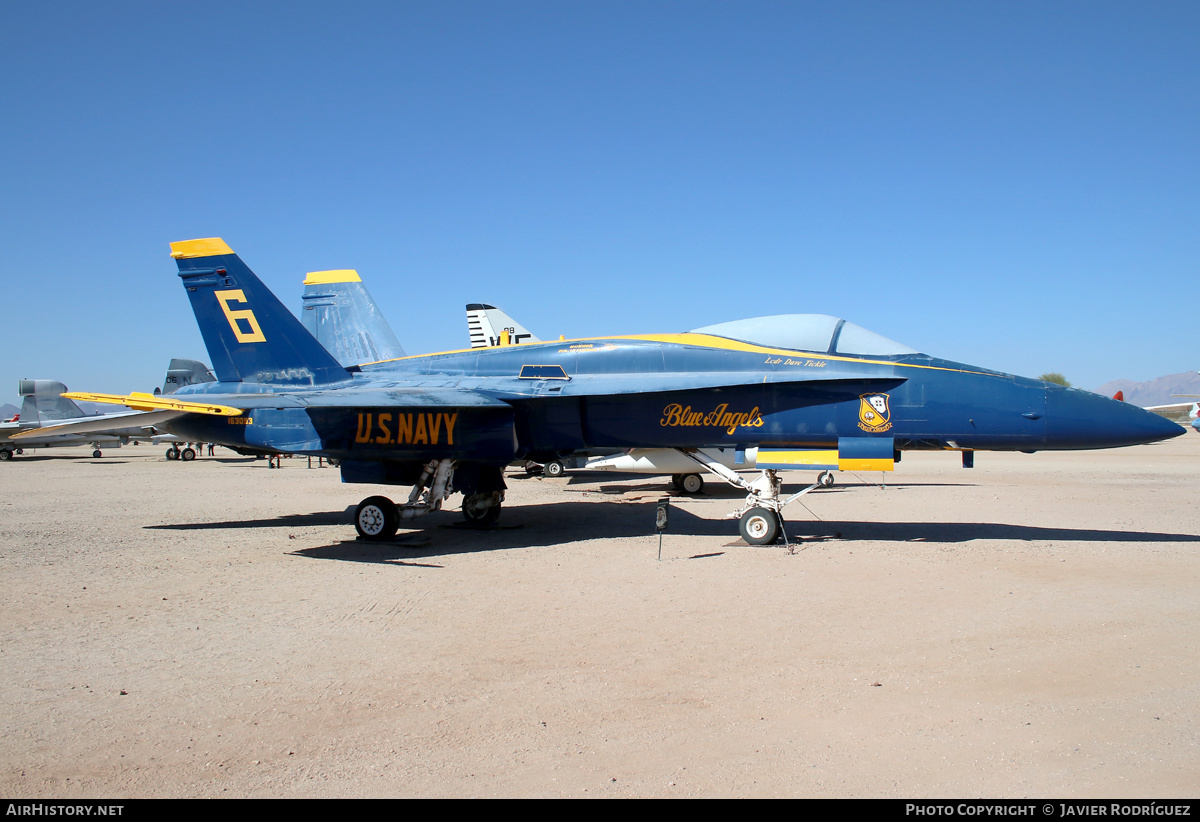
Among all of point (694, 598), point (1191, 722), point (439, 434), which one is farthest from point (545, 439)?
point (1191, 722)

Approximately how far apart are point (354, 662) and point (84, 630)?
103 inches

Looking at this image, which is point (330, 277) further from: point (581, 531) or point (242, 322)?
point (581, 531)

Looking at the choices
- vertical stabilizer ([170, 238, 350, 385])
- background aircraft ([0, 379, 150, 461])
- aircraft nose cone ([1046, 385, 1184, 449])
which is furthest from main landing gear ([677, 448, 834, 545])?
background aircraft ([0, 379, 150, 461])

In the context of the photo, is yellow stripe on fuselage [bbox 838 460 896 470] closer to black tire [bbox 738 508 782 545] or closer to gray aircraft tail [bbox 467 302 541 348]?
black tire [bbox 738 508 782 545]

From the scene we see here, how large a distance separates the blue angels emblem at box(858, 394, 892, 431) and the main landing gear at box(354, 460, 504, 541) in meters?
5.52

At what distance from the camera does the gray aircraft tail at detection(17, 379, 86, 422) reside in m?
35.1

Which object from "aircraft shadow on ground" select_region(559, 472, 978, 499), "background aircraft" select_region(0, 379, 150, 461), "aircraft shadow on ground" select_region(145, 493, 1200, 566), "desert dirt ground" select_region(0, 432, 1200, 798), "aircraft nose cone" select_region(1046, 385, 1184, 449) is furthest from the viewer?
"background aircraft" select_region(0, 379, 150, 461)

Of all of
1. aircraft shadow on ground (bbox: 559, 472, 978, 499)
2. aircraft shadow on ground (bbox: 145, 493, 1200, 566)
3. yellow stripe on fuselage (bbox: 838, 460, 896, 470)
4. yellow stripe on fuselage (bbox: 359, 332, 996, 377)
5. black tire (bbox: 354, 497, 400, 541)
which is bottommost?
aircraft shadow on ground (bbox: 559, 472, 978, 499)

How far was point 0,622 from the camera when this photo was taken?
6055 mm

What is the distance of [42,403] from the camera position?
35656mm

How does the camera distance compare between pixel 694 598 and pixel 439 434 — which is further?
pixel 439 434

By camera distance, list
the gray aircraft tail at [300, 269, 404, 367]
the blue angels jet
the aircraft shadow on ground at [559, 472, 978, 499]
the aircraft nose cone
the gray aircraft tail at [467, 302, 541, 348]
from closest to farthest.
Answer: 1. the aircraft nose cone
2. the blue angels jet
3. the gray aircraft tail at [300, 269, 404, 367]
4. the aircraft shadow on ground at [559, 472, 978, 499]
5. the gray aircraft tail at [467, 302, 541, 348]

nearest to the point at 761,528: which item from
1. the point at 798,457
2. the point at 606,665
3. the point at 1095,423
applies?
the point at 798,457
